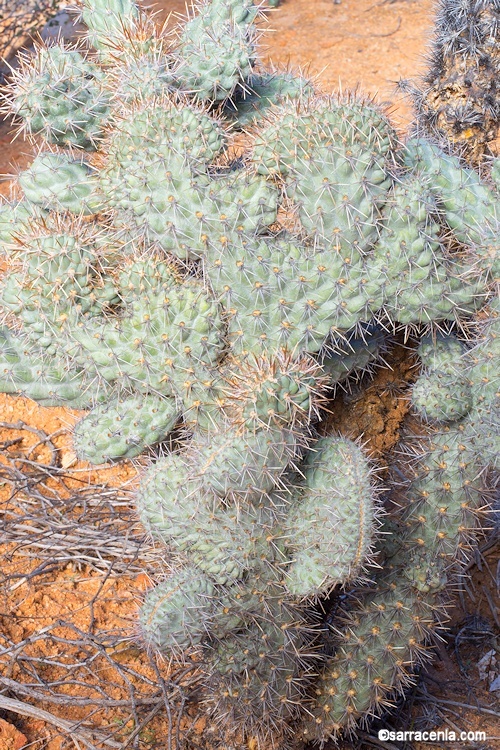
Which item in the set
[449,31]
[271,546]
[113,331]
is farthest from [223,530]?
[449,31]

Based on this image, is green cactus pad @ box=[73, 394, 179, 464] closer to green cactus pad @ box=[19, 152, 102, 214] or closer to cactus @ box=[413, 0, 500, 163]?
green cactus pad @ box=[19, 152, 102, 214]

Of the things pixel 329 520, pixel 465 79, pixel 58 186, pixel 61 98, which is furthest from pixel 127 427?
pixel 465 79

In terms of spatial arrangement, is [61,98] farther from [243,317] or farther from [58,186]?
[243,317]

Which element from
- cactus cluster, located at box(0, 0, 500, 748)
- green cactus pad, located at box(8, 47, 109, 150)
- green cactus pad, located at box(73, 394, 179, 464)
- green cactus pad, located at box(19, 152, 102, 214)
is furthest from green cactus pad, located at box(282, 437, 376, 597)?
green cactus pad, located at box(8, 47, 109, 150)

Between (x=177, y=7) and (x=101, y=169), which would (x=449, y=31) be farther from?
(x=177, y=7)

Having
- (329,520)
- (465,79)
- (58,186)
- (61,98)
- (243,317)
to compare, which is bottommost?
(329,520)

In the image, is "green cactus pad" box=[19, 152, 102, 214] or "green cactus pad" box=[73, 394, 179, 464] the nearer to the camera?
"green cactus pad" box=[73, 394, 179, 464]

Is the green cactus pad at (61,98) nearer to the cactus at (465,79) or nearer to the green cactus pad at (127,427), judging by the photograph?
the green cactus pad at (127,427)

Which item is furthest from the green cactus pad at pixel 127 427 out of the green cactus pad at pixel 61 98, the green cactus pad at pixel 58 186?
the green cactus pad at pixel 61 98
